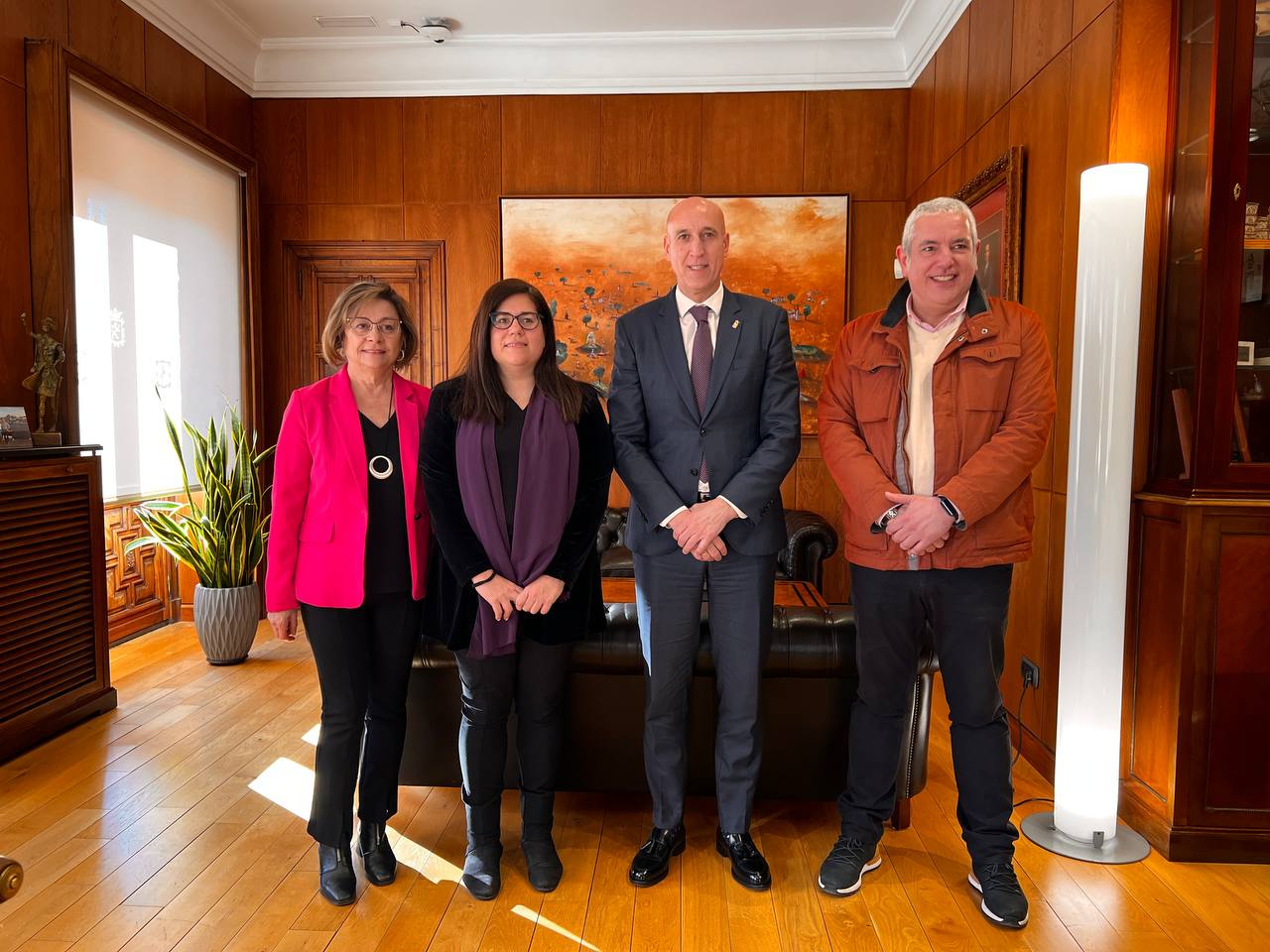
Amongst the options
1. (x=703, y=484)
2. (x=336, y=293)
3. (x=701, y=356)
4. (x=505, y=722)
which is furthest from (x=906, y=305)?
(x=336, y=293)

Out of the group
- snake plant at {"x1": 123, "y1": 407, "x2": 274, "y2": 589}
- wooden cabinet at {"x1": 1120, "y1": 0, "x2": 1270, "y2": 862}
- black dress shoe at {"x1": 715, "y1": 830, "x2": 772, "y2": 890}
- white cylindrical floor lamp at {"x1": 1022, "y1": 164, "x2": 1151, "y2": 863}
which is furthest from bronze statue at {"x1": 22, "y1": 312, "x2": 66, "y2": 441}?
wooden cabinet at {"x1": 1120, "y1": 0, "x2": 1270, "y2": 862}

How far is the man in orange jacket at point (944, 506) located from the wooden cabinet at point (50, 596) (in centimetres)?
299

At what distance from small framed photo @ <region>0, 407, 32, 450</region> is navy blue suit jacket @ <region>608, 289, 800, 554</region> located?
8.39 feet

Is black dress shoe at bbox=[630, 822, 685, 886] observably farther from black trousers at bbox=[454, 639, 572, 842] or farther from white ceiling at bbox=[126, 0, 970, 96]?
white ceiling at bbox=[126, 0, 970, 96]

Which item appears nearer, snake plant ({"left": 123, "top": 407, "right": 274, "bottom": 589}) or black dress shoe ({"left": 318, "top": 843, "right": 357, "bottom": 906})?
black dress shoe ({"left": 318, "top": 843, "right": 357, "bottom": 906})

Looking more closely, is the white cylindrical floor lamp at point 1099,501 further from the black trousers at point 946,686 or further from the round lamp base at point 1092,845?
the black trousers at point 946,686

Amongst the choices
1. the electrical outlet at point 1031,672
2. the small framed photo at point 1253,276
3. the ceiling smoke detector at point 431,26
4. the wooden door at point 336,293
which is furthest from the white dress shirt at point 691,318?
the ceiling smoke detector at point 431,26

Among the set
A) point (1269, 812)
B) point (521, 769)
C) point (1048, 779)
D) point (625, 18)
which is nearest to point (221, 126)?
point (625, 18)

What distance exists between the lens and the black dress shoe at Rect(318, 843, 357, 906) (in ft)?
7.34

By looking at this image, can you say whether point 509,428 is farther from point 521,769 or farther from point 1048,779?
point 1048,779

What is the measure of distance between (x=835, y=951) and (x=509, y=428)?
1497 millimetres

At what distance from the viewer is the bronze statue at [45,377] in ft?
11.9

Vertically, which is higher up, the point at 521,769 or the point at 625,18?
the point at 625,18

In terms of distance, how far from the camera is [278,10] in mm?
5027
